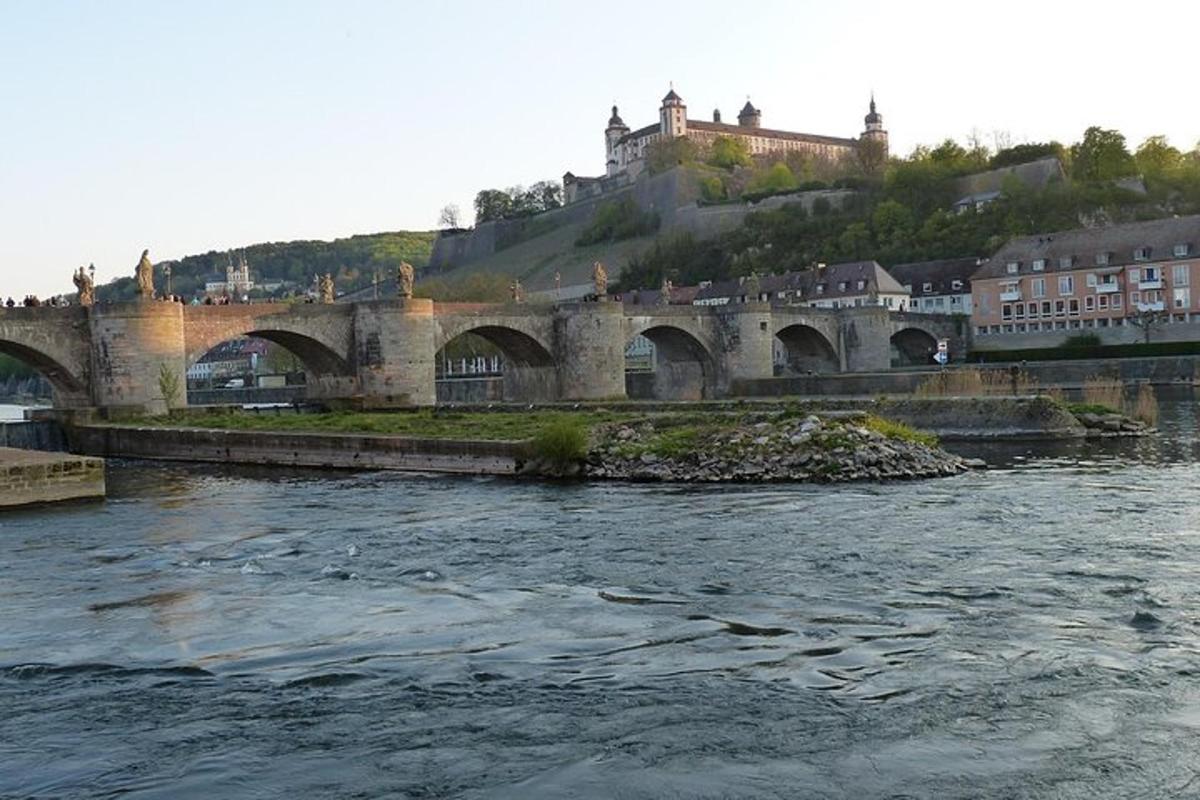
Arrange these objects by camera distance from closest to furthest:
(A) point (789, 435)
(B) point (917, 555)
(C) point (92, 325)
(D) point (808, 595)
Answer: (D) point (808, 595) → (B) point (917, 555) → (A) point (789, 435) → (C) point (92, 325)

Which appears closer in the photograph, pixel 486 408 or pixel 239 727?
pixel 239 727

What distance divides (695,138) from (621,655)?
16676cm

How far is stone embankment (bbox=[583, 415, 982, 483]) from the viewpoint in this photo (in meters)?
27.7

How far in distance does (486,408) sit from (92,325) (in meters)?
14.7

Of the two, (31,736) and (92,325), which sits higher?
(92,325)

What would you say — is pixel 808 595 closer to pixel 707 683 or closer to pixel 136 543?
pixel 707 683

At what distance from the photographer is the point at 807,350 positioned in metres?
80.2

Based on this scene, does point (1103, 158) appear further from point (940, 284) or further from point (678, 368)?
point (678, 368)

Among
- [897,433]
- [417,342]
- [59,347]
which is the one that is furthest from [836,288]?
[897,433]

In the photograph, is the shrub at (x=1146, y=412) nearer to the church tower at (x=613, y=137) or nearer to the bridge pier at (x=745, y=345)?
the bridge pier at (x=745, y=345)

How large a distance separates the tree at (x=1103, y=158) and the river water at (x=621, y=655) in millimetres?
96147

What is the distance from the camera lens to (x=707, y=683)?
11.6 m

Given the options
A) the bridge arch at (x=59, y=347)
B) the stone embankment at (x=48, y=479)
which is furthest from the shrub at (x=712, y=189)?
the stone embankment at (x=48, y=479)

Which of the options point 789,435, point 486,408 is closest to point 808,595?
point 789,435
